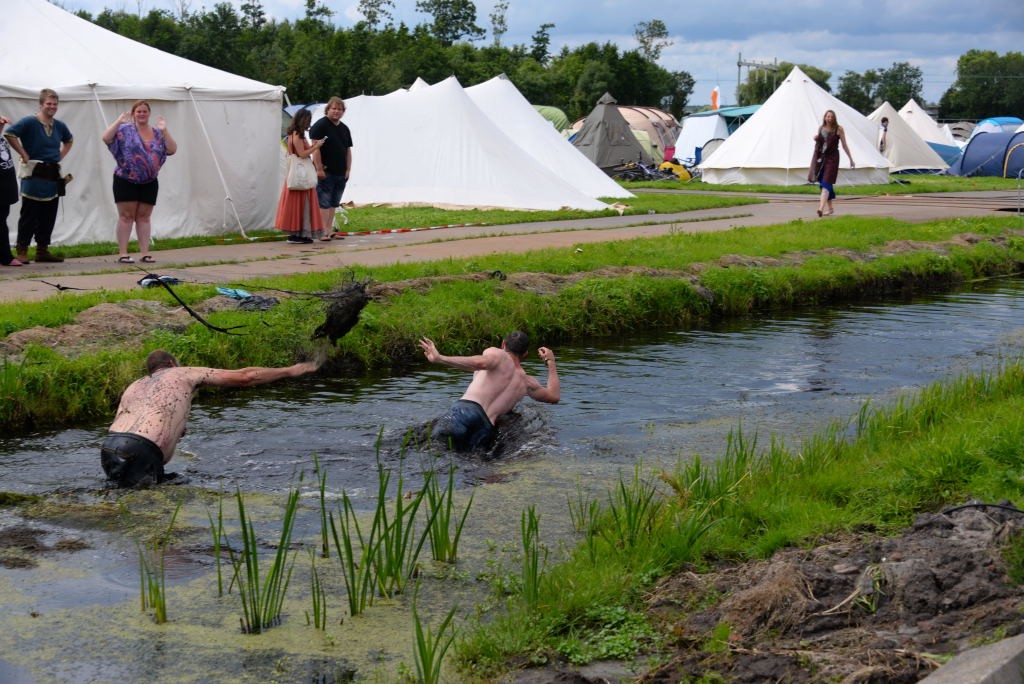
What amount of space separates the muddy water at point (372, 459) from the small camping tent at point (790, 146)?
67.4 feet

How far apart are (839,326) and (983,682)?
10.2 metres

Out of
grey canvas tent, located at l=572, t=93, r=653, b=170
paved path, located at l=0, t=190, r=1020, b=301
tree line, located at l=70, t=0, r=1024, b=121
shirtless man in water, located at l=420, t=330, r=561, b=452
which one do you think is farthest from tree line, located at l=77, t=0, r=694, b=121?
shirtless man in water, located at l=420, t=330, r=561, b=452

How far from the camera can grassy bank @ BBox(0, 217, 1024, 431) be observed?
31.2ft

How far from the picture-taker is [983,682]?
3834 millimetres

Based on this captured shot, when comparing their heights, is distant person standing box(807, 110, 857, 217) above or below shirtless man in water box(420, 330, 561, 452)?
above

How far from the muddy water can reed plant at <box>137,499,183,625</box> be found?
6cm

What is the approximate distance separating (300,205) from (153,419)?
9963 mm

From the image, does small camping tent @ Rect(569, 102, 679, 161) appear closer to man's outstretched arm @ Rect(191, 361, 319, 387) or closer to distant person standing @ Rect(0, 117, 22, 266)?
distant person standing @ Rect(0, 117, 22, 266)

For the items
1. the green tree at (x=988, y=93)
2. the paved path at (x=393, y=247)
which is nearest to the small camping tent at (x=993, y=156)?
the paved path at (x=393, y=247)

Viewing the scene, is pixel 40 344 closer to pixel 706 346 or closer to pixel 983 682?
pixel 706 346

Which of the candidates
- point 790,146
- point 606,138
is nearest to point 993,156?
point 790,146

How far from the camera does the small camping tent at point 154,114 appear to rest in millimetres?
16172

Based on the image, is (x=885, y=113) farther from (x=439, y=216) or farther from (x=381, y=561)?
(x=381, y=561)

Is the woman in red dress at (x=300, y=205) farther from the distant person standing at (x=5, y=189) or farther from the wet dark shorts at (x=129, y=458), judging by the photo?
the wet dark shorts at (x=129, y=458)
